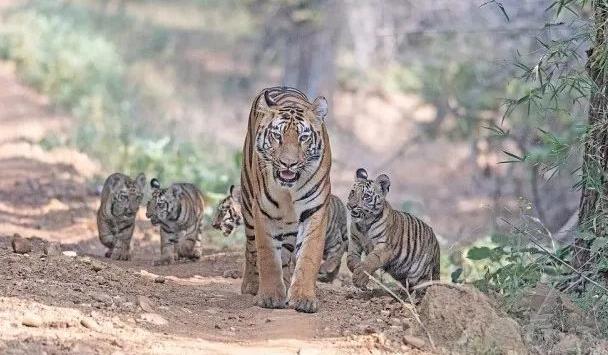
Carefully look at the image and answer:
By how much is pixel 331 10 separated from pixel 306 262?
12873mm

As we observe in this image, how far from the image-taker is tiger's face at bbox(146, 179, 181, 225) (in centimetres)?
1025

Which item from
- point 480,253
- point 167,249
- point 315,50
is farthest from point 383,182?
point 315,50

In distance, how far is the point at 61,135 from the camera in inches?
649

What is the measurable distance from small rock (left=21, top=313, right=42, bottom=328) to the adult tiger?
75.5 inches

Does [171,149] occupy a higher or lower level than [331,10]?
lower

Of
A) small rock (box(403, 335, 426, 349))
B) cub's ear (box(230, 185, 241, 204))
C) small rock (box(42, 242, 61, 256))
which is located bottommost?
small rock (box(403, 335, 426, 349))

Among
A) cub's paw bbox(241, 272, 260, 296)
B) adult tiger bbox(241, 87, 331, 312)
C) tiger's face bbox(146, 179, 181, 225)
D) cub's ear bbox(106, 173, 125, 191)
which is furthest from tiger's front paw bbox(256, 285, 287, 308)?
cub's ear bbox(106, 173, 125, 191)

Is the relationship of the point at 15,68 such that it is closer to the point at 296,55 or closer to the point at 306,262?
the point at 296,55

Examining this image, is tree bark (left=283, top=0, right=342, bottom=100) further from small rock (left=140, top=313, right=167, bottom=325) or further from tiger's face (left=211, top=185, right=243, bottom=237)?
small rock (left=140, top=313, right=167, bottom=325)

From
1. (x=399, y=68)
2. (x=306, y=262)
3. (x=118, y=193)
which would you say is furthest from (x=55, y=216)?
(x=399, y=68)

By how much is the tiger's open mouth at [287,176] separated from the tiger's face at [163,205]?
2.71 meters

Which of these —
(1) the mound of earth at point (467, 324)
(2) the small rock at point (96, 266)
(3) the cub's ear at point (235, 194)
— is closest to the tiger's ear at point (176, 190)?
(3) the cub's ear at point (235, 194)

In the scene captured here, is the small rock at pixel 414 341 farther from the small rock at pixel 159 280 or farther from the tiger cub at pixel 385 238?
the small rock at pixel 159 280

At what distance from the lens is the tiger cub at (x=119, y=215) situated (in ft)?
34.1
